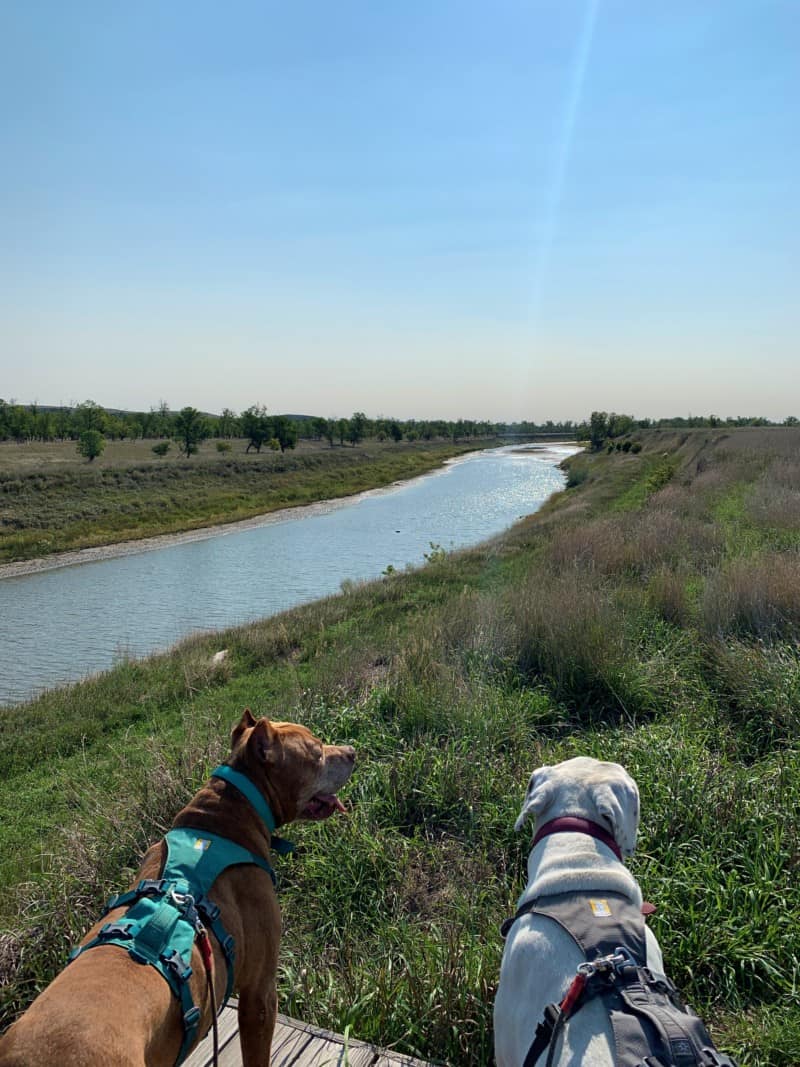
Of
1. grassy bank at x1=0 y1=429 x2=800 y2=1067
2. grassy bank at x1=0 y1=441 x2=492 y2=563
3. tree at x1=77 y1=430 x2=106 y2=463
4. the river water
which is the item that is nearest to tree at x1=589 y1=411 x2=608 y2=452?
grassy bank at x1=0 y1=441 x2=492 y2=563

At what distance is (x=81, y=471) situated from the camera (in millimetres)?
40375

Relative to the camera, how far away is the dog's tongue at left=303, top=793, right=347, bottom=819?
9.52ft

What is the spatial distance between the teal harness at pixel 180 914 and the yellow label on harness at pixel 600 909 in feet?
4.12

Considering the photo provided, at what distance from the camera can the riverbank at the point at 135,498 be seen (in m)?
29.4

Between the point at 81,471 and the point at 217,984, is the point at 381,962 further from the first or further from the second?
the point at 81,471

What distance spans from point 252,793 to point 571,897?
4.34 feet

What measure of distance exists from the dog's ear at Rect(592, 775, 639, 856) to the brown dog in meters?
1.13

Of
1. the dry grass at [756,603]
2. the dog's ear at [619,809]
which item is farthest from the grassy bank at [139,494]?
the dog's ear at [619,809]

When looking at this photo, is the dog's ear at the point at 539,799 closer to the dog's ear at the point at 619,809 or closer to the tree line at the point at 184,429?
→ the dog's ear at the point at 619,809

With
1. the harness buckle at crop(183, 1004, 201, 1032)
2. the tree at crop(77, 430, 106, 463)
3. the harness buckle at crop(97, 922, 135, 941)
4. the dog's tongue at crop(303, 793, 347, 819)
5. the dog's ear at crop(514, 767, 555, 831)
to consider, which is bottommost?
the harness buckle at crop(183, 1004, 201, 1032)

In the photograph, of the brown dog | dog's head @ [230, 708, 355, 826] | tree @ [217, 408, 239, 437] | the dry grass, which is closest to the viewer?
the brown dog

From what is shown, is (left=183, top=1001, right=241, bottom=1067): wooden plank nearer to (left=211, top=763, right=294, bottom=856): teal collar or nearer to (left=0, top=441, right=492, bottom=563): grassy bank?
(left=211, top=763, right=294, bottom=856): teal collar

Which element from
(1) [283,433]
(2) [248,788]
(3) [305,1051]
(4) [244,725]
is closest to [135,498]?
(1) [283,433]

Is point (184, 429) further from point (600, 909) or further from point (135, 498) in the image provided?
point (600, 909)
